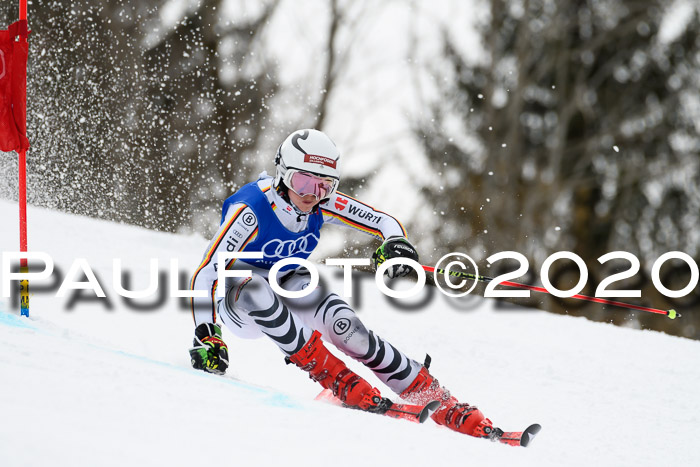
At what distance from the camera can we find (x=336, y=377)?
3502 mm

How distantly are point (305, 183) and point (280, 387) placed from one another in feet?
4.16

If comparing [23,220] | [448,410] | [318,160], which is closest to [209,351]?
[318,160]

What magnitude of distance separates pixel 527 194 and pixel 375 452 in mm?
17894

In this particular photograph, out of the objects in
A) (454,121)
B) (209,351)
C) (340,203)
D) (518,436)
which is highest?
(454,121)

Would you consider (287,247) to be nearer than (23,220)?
Yes

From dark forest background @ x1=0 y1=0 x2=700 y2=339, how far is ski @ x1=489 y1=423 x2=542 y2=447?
7.22m

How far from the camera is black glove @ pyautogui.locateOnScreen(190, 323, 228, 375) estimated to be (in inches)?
132

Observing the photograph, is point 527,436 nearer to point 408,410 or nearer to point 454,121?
point 408,410

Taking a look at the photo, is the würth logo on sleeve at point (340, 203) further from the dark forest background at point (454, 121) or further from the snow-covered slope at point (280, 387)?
the dark forest background at point (454, 121)

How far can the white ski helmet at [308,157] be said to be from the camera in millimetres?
3549

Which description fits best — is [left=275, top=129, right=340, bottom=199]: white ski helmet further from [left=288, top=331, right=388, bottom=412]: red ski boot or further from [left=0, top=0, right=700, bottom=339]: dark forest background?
[left=0, top=0, right=700, bottom=339]: dark forest background

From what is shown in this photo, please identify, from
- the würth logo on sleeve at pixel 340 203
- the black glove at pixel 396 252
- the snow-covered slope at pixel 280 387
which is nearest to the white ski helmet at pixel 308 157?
the würth logo on sleeve at pixel 340 203

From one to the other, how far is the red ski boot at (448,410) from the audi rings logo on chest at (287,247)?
30.1 inches

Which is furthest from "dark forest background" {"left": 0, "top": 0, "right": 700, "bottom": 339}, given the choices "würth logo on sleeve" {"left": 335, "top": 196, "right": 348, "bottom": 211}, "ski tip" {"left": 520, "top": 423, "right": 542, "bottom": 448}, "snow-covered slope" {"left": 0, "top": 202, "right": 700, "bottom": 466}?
"ski tip" {"left": 520, "top": 423, "right": 542, "bottom": 448}
